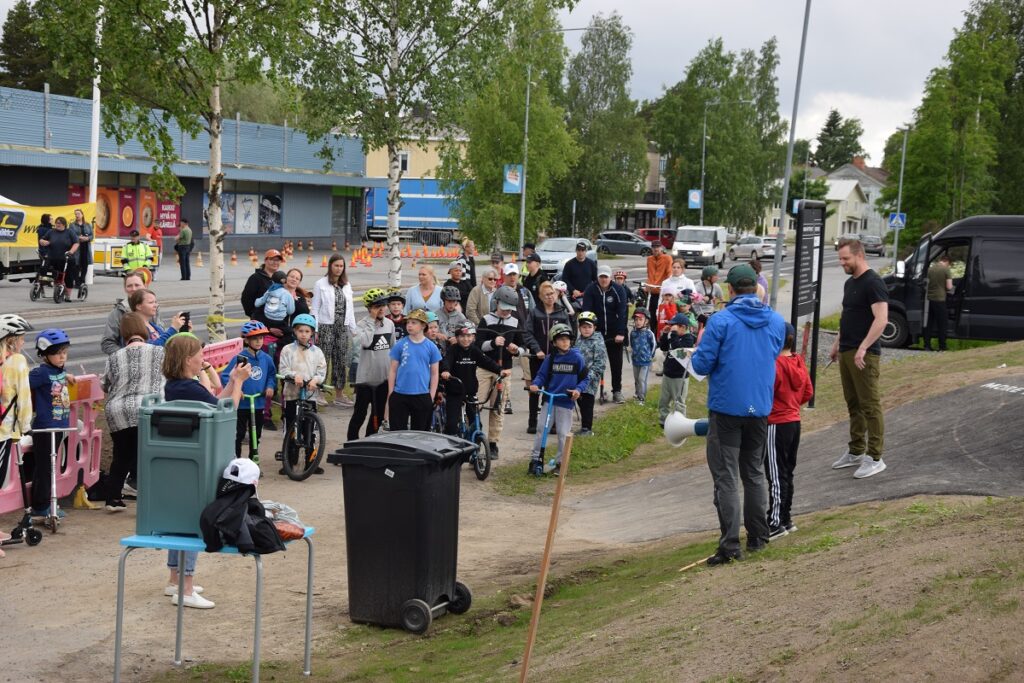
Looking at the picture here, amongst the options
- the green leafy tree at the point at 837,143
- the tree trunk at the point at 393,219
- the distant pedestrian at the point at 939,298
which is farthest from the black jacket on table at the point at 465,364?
the green leafy tree at the point at 837,143

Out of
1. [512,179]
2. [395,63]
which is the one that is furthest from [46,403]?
[512,179]

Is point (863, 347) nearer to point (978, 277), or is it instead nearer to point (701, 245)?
point (978, 277)

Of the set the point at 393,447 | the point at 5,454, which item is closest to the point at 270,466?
the point at 5,454

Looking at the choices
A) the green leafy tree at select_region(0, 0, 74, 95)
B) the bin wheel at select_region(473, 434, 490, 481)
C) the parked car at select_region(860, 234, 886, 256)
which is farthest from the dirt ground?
the parked car at select_region(860, 234, 886, 256)

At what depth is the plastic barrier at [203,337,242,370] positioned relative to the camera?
38.7ft

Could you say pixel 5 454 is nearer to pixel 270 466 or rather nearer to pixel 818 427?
pixel 270 466

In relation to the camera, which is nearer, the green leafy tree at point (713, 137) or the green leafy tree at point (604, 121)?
the green leafy tree at point (604, 121)

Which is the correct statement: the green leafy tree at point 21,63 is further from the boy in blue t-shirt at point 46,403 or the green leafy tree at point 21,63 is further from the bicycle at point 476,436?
the boy in blue t-shirt at point 46,403

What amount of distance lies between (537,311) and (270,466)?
467cm

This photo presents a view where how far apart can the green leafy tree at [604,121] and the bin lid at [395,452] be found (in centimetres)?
6682

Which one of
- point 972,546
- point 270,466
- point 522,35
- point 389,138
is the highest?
point 522,35

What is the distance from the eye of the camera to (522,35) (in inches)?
901

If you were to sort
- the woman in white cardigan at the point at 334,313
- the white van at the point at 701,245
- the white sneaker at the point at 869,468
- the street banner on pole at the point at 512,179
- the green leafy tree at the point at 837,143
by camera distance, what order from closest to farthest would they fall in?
1. the white sneaker at the point at 869,468
2. the woman in white cardigan at the point at 334,313
3. the street banner on pole at the point at 512,179
4. the white van at the point at 701,245
5. the green leafy tree at the point at 837,143

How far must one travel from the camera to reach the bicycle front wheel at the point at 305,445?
11.7 metres
